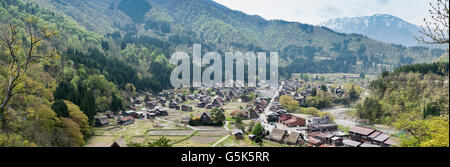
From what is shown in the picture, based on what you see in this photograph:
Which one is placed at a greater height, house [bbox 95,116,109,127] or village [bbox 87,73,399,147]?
house [bbox 95,116,109,127]

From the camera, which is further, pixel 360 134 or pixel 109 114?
pixel 109 114

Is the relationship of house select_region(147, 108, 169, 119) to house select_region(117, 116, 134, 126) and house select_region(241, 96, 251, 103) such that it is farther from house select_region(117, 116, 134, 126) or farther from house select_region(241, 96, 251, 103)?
house select_region(241, 96, 251, 103)

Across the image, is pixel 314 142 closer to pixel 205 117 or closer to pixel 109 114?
pixel 205 117

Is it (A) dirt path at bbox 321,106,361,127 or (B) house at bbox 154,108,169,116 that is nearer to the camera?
(A) dirt path at bbox 321,106,361,127

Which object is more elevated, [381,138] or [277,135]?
[381,138]

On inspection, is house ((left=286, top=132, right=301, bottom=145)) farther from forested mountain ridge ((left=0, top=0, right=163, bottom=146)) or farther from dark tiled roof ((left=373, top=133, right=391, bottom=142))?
forested mountain ridge ((left=0, top=0, right=163, bottom=146))

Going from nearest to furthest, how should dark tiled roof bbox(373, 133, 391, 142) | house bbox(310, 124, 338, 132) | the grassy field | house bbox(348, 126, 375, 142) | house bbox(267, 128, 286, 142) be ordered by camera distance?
dark tiled roof bbox(373, 133, 391, 142)
the grassy field
house bbox(348, 126, 375, 142)
house bbox(267, 128, 286, 142)
house bbox(310, 124, 338, 132)

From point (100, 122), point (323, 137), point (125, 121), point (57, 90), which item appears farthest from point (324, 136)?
point (57, 90)

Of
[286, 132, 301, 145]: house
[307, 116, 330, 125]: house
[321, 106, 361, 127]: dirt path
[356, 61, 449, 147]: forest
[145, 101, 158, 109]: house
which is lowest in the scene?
[321, 106, 361, 127]: dirt path

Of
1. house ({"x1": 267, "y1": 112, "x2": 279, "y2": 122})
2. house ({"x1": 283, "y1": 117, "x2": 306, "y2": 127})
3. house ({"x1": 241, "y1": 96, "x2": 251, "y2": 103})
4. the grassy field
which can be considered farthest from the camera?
house ({"x1": 241, "y1": 96, "x2": 251, "y2": 103})

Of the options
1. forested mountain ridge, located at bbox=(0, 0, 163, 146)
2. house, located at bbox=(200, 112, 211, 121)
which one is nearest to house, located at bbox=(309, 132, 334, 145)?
house, located at bbox=(200, 112, 211, 121)

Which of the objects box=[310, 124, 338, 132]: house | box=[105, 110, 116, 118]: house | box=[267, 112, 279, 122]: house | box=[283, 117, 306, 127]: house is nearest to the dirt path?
box=[310, 124, 338, 132]: house

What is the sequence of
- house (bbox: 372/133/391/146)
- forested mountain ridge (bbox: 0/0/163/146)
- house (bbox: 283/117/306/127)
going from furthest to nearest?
1. house (bbox: 283/117/306/127)
2. house (bbox: 372/133/391/146)
3. forested mountain ridge (bbox: 0/0/163/146)
